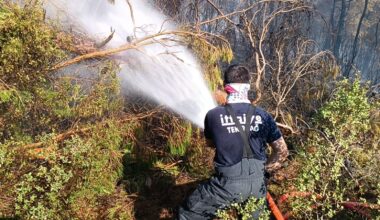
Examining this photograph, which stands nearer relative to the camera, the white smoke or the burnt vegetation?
the burnt vegetation

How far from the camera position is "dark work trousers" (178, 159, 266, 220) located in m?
3.43

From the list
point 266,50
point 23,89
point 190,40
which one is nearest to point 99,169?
point 23,89

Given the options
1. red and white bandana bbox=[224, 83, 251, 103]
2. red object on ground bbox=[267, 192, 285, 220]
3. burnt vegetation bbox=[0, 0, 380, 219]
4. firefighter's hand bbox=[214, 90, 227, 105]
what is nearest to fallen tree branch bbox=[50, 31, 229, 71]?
burnt vegetation bbox=[0, 0, 380, 219]

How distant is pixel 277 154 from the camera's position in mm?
3699

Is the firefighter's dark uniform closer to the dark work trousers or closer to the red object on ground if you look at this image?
the dark work trousers

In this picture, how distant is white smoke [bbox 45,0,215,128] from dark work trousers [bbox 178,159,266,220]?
201 cm

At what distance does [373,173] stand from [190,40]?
312 cm

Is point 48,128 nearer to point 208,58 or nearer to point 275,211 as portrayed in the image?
point 208,58

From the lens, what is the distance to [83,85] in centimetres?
527

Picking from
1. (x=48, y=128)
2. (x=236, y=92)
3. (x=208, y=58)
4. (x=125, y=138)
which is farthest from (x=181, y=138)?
(x=236, y=92)

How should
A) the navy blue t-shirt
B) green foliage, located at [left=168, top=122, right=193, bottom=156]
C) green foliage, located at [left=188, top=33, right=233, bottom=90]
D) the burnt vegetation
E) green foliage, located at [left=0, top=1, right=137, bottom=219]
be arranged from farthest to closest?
1. green foliage, located at [left=188, top=33, right=233, bottom=90]
2. green foliage, located at [left=168, top=122, right=193, bottom=156]
3. green foliage, located at [left=0, top=1, right=137, bottom=219]
4. the burnt vegetation
5. the navy blue t-shirt

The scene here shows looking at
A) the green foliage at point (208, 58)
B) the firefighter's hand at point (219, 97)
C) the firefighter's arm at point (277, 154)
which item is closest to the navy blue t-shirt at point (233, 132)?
the firefighter's arm at point (277, 154)

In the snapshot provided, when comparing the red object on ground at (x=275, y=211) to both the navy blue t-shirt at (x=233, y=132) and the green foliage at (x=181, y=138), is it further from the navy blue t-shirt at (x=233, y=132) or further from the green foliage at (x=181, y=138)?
A: the green foliage at (x=181, y=138)

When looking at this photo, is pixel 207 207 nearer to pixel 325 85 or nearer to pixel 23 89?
pixel 23 89
